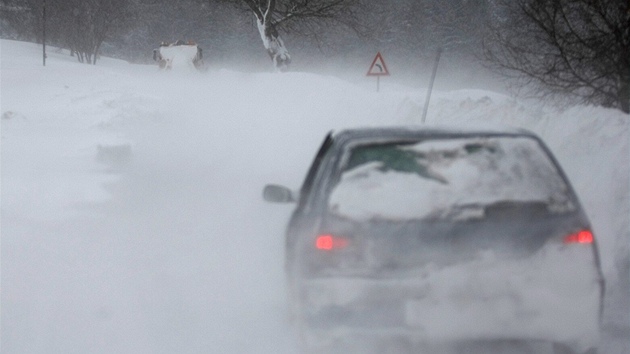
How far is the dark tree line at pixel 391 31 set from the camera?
365 inches

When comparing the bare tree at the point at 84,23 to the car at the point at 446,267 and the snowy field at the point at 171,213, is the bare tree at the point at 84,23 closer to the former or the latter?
the snowy field at the point at 171,213

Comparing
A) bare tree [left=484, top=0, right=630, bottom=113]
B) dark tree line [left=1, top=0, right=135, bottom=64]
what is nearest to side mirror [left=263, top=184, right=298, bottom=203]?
bare tree [left=484, top=0, right=630, bottom=113]

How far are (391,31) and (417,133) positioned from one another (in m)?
65.2

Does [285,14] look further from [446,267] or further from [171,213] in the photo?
[446,267]

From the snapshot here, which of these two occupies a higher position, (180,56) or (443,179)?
(443,179)

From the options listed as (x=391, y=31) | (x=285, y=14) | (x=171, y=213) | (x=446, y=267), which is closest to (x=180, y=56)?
(x=285, y=14)

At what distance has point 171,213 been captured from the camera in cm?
941

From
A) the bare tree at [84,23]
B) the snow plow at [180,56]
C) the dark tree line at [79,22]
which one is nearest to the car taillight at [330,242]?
the snow plow at [180,56]

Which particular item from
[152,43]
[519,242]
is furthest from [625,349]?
[152,43]

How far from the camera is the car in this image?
3.60 meters

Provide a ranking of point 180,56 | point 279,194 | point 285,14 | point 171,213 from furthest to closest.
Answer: point 180,56 < point 285,14 < point 171,213 < point 279,194

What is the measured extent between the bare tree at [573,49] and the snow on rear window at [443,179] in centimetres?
539

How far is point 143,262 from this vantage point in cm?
707

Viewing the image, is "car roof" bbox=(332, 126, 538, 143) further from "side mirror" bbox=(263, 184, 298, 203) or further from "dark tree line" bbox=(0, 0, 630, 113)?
"dark tree line" bbox=(0, 0, 630, 113)
